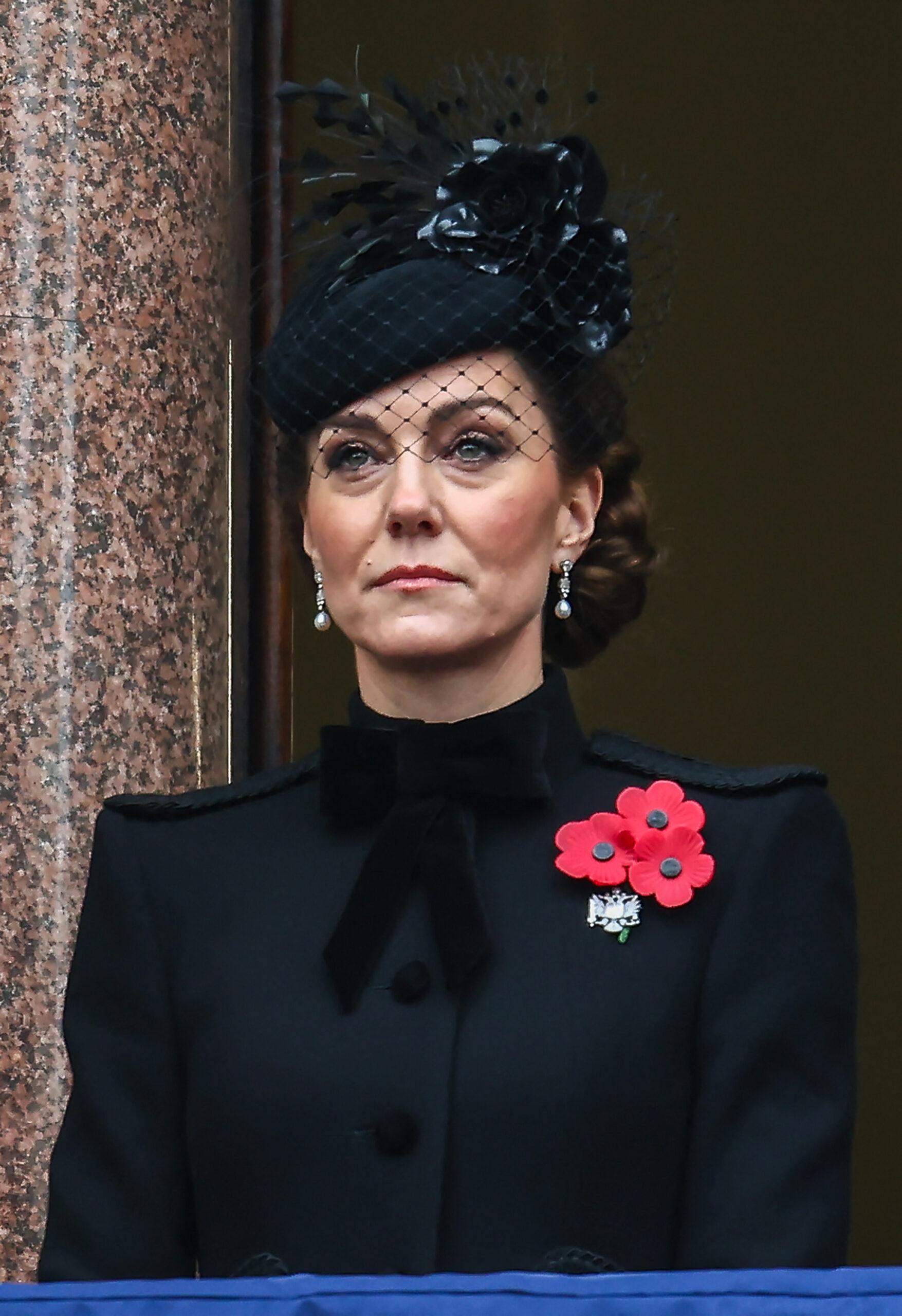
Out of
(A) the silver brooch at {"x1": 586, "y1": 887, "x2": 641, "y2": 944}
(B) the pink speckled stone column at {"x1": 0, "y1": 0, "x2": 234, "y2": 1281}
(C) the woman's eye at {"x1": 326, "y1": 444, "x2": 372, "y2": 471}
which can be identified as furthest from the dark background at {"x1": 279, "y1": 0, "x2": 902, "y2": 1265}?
(A) the silver brooch at {"x1": 586, "y1": 887, "x2": 641, "y2": 944}

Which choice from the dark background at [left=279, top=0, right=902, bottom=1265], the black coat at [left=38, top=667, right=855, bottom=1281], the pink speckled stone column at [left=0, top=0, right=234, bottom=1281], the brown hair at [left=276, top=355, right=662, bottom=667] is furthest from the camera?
the dark background at [left=279, top=0, right=902, bottom=1265]

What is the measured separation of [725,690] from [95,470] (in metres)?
2.55

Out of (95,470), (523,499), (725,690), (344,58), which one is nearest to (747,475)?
(725,690)

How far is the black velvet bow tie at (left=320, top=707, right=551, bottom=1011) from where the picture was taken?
7.39 feet

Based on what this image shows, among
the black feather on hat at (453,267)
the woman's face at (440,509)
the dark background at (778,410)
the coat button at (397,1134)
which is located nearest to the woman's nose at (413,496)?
the woman's face at (440,509)

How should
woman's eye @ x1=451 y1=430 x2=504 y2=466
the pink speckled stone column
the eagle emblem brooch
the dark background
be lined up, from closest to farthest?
the eagle emblem brooch < woman's eye @ x1=451 y1=430 x2=504 y2=466 < the pink speckled stone column < the dark background

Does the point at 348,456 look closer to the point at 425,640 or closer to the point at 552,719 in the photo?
the point at 425,640

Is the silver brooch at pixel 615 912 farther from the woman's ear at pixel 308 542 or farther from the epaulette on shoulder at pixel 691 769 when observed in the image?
the woman's ear at pixel 308 542

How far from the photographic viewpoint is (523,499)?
233 cm

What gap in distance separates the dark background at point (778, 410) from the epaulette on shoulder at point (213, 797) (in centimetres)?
266

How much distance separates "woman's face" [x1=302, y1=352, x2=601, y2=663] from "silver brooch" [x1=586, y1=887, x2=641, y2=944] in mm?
279

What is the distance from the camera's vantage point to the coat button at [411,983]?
7.32 ft

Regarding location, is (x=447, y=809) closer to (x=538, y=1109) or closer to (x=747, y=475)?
(x=538, y=1109)

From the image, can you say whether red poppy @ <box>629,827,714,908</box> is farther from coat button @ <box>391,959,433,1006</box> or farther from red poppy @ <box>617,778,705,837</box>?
coat button @ <box>391,959,433,1006</box>
